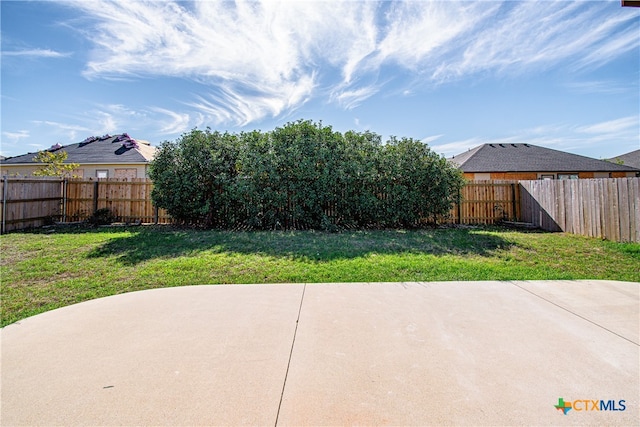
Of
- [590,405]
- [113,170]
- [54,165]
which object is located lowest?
[590,405]

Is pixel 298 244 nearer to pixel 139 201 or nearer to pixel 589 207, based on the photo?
pixel 139 201

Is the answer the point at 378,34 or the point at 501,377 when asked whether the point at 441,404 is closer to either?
the point at 501,377

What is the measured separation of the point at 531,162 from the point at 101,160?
29.5m

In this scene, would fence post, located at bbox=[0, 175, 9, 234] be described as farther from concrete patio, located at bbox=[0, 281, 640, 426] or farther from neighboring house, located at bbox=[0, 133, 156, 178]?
concrete patio, located at bbox=[0, 281, 640, 426]

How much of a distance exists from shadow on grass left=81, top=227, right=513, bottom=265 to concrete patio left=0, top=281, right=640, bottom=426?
2510 millimetres

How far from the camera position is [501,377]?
6.91ft

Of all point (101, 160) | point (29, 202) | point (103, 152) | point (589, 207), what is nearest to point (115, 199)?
point (29, 202)

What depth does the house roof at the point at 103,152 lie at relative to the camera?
1850cm

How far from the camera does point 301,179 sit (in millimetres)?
9484

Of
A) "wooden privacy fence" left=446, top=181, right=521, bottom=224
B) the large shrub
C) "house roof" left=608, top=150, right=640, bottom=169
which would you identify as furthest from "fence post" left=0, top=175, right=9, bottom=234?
"house roof" left=608, top=150, right=640, bottom=169

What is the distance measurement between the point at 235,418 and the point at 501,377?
1.90 metres

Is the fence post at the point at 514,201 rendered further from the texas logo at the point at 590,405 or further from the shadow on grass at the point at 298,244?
the texas logo at the point at 590,405

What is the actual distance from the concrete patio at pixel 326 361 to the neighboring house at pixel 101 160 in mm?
16916

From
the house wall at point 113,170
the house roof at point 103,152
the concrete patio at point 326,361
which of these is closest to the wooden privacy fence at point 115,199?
the house wall at point 113,170
